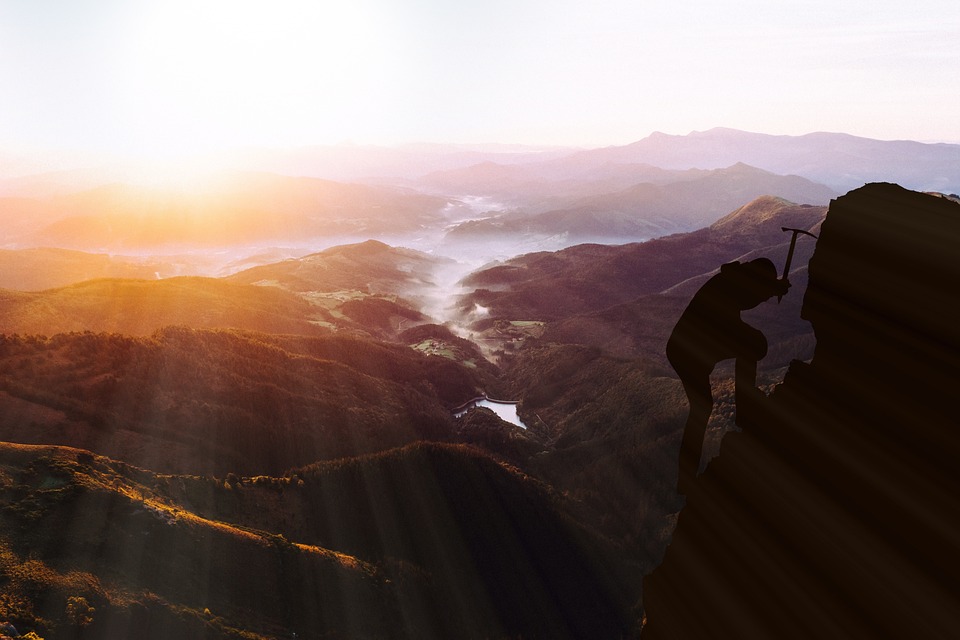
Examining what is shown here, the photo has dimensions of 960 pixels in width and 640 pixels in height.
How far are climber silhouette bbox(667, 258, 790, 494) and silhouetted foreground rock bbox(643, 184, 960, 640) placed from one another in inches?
11.8

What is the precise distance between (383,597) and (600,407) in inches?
1247

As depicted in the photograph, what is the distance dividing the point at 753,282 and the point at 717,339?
62 cm

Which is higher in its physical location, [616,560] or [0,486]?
[0,486]

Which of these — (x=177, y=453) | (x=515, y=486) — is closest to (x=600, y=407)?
(x=515, y=486)

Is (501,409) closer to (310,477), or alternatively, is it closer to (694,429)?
(310,477)

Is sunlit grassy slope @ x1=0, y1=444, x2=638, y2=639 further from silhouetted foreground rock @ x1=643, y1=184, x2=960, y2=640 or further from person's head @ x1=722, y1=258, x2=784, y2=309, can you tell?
person's head @ x1=722, y1=258, x2=784, y2=309

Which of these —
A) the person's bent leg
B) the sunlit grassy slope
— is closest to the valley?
the sunlit grassy slope

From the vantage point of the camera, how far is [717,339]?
14.5ft

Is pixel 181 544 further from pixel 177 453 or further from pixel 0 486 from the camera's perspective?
pixel 177 453

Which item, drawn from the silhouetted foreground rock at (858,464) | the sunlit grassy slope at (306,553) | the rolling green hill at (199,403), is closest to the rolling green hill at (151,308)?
the rolling green hill at (199,403)

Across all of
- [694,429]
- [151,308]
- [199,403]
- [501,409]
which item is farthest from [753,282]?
[151,308]

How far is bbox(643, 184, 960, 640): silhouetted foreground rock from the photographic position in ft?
9.45

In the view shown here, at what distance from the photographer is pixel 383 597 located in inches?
646

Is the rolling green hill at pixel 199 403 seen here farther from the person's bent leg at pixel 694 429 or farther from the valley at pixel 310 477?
the person's bent leg at pixel 694 429
